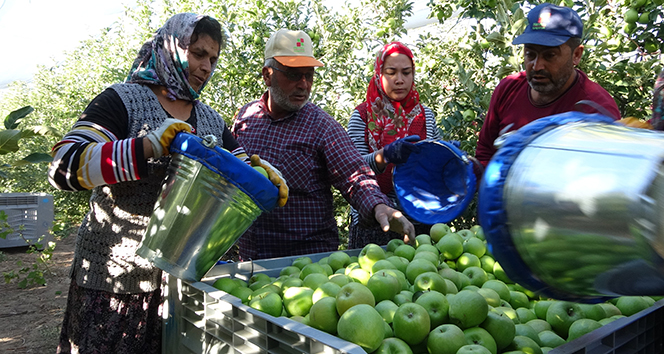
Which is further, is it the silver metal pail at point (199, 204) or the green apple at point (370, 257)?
the green apple at point (370, 257)

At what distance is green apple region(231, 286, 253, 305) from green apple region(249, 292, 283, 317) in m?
0.07

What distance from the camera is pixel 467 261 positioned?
188cm

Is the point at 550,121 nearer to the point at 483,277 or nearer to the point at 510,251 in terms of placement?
the point at 510,251

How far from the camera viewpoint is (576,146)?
670 mm

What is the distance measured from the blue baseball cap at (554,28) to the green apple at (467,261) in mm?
956

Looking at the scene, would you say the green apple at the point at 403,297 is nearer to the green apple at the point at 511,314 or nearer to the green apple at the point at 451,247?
the green apple at the point at 511,314

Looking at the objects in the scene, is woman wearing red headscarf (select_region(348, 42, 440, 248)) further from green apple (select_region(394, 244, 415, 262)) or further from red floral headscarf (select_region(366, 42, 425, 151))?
green apple (select_region(394, 244, 415, 262))

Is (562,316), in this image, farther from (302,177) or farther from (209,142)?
(302,177)

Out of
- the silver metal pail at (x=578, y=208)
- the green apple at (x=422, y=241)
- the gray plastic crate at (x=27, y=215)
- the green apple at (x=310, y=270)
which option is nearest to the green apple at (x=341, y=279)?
the green apple at (x=310, y=270)

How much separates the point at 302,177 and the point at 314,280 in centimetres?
84

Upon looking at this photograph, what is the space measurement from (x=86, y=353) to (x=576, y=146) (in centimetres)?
156

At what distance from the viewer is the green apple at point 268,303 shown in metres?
1.38

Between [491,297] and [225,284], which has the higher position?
[491,297]

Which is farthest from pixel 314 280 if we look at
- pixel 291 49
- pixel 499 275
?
pixel 291 49
